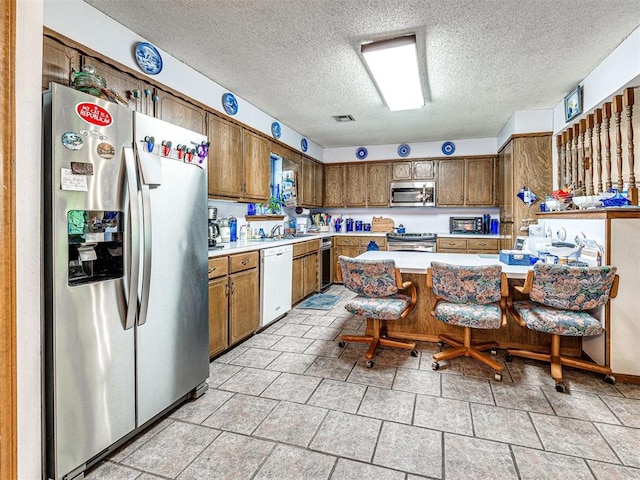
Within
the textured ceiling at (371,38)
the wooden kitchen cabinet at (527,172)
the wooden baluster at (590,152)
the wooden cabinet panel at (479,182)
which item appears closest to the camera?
the textured ceiling at (371,38)

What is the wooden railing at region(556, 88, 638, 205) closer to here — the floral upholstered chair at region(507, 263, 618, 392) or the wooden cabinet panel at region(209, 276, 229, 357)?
the floral upholstered chair at region(507, 263, 618, 392)

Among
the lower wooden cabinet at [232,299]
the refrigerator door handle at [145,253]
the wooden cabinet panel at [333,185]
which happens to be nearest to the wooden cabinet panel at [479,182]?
the wooden cabinet panel at [333,185]

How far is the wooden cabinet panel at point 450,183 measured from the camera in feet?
19.2

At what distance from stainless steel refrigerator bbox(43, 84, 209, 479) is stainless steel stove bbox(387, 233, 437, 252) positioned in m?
4.28

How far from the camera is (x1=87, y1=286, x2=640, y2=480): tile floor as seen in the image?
1.61 m

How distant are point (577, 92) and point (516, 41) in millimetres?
1422

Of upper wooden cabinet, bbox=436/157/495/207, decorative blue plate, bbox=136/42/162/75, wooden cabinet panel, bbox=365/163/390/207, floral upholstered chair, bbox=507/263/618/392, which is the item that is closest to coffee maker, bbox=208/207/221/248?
decorative blue plate, bbox=136/42/162/75

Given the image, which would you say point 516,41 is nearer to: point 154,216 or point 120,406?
point 154,216

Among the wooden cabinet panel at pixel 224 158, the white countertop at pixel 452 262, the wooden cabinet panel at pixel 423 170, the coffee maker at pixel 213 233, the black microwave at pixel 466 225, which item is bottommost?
the white countertop at pixel 452 262

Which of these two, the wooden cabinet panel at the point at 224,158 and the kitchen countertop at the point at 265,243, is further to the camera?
the wooden cabinet panel at the point at 224,158

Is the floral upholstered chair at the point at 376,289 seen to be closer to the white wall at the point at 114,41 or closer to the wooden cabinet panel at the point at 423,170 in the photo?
the white wall at the point at 114,41

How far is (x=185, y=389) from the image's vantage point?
215cm

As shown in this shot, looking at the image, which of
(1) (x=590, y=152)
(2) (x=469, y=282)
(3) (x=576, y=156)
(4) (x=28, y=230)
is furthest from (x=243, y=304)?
(3) (x=576, y=156)

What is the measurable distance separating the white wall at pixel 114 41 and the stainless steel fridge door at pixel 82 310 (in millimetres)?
893
